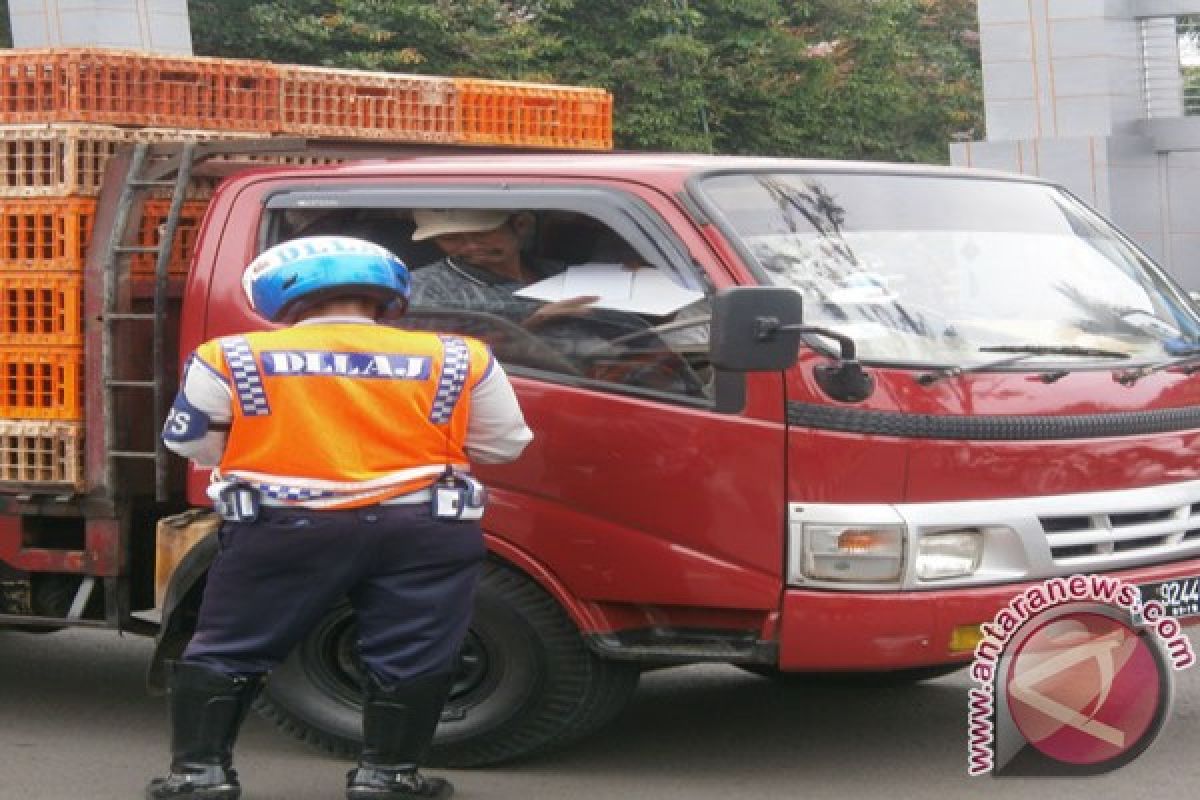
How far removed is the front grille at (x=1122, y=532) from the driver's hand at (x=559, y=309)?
139cm

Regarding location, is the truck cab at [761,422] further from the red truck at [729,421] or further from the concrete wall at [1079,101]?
the concrete wall at [1079,101]

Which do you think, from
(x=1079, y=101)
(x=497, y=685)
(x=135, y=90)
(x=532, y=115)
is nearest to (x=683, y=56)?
(x=1079, y=101)

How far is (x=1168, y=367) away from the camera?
630cm

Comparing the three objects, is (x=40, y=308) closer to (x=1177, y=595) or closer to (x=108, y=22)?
(x=1177, y=595)

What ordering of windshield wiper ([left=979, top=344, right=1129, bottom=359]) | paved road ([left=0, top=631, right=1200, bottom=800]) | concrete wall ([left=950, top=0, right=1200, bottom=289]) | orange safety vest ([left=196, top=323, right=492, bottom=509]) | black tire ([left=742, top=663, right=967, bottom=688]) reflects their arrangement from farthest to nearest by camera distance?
concrete wall ([left=950, top=0, right=1200, bottom=289]) → black tire ([left=742, top=663, right=967, bottom=688]) → paved road ([left=0, top=631, right=1200, bottom=800]) → windshield wiper ([left=979, top=344, right=1129, bottom=359]) → orange safety vest ([left=196, top=323, right=492, bottom=509])

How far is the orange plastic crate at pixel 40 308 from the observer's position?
21.7 feet

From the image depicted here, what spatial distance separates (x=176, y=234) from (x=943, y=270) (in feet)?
7.70

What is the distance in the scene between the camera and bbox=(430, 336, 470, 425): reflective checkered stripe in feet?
18.3

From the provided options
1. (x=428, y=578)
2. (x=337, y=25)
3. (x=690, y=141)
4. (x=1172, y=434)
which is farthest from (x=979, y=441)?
(x=690, y=141)

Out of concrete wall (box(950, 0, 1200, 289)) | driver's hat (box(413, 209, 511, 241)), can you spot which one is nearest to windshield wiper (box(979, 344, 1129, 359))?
driver's hat (box(413, 209, 511, 241))

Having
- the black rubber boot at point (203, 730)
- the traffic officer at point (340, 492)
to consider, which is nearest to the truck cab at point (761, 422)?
the traffic officer at point (340, 492)

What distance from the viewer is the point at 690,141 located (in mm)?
29094

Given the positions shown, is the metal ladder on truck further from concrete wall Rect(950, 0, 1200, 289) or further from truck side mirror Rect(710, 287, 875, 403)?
concrete wall Rect(950, 0, 1200, 289)

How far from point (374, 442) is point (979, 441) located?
162 centimetres
